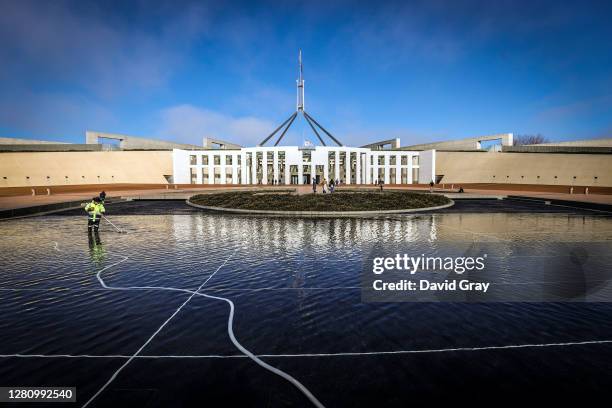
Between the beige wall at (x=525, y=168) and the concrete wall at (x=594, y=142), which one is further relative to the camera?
the concrete wall at (x=594, y=142)

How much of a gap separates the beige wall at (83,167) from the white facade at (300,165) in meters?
4.79

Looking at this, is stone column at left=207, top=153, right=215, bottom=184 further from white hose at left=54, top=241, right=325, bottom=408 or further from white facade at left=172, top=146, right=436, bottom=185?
white hose at left=54, top=241, right=325, bottom=408

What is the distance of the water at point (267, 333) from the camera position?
3.95 m

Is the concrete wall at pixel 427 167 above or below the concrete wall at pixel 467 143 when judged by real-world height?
below

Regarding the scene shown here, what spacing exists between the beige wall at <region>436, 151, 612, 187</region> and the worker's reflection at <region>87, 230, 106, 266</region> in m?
66.9

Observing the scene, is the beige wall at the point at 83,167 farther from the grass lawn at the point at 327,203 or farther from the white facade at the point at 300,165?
the grass lawn at the point at 327,203

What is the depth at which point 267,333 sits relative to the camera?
526 centimetres

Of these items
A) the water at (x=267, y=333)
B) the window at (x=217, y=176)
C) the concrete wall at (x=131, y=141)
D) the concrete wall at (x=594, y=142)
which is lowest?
the water at (x=267, y=333)

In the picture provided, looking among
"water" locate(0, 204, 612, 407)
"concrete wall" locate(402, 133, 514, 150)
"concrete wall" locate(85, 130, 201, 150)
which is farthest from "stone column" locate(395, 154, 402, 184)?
"water" locate(0, 204, 612, 407)

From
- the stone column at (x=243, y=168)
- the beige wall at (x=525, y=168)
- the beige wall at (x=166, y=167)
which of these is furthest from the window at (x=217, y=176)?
the beige wall at (x=525, y=168)

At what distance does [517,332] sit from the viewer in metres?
5.29

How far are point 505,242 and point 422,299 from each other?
7.38 meters

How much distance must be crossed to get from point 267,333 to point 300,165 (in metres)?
58.3

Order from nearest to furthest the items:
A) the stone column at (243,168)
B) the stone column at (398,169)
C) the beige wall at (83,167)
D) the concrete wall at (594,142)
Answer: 1. the beige wall at (83,167)
2. the concrete wall at (594,142)
3. the stone column at (243,168)
4. the stone column at (398,169)
